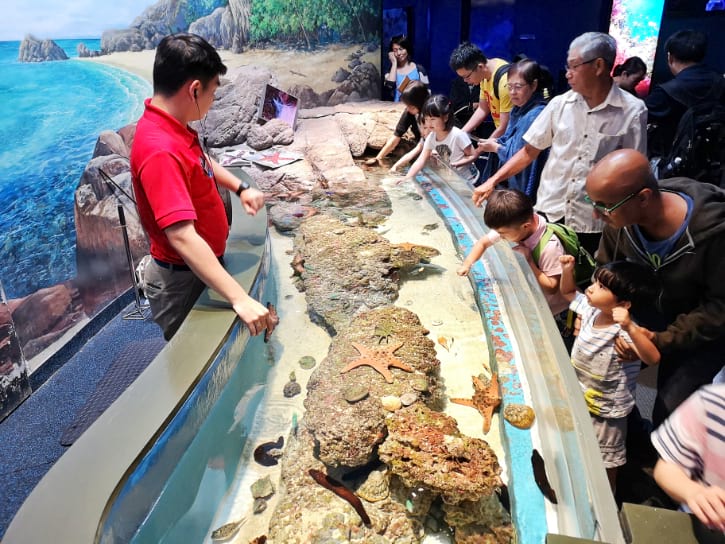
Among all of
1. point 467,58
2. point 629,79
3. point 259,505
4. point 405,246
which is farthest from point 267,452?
point 629,79

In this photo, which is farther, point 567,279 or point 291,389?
point 567,279

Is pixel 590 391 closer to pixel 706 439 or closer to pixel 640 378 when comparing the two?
pixel 706 439

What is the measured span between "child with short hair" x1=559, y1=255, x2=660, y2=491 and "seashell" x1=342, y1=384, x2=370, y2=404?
1.01 m

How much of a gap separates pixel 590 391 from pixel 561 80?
24.4 feet

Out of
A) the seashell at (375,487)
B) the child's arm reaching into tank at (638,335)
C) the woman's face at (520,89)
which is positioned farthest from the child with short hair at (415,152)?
the seashell at (375,487)

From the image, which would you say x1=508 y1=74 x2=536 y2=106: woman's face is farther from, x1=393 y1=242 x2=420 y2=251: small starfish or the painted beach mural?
the painted beach mural

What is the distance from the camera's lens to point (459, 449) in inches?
71.1

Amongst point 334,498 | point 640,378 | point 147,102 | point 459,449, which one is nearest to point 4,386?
point 147,102

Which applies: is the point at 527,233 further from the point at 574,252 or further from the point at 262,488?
the point at 262,488

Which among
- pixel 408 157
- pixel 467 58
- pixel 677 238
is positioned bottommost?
pixel 408 157

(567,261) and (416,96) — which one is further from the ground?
(416,96)

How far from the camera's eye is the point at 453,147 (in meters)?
5.28

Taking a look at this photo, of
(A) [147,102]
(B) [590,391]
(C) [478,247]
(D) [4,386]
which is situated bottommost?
(D) [4,386]

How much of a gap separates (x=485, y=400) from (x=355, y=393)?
0.65m
